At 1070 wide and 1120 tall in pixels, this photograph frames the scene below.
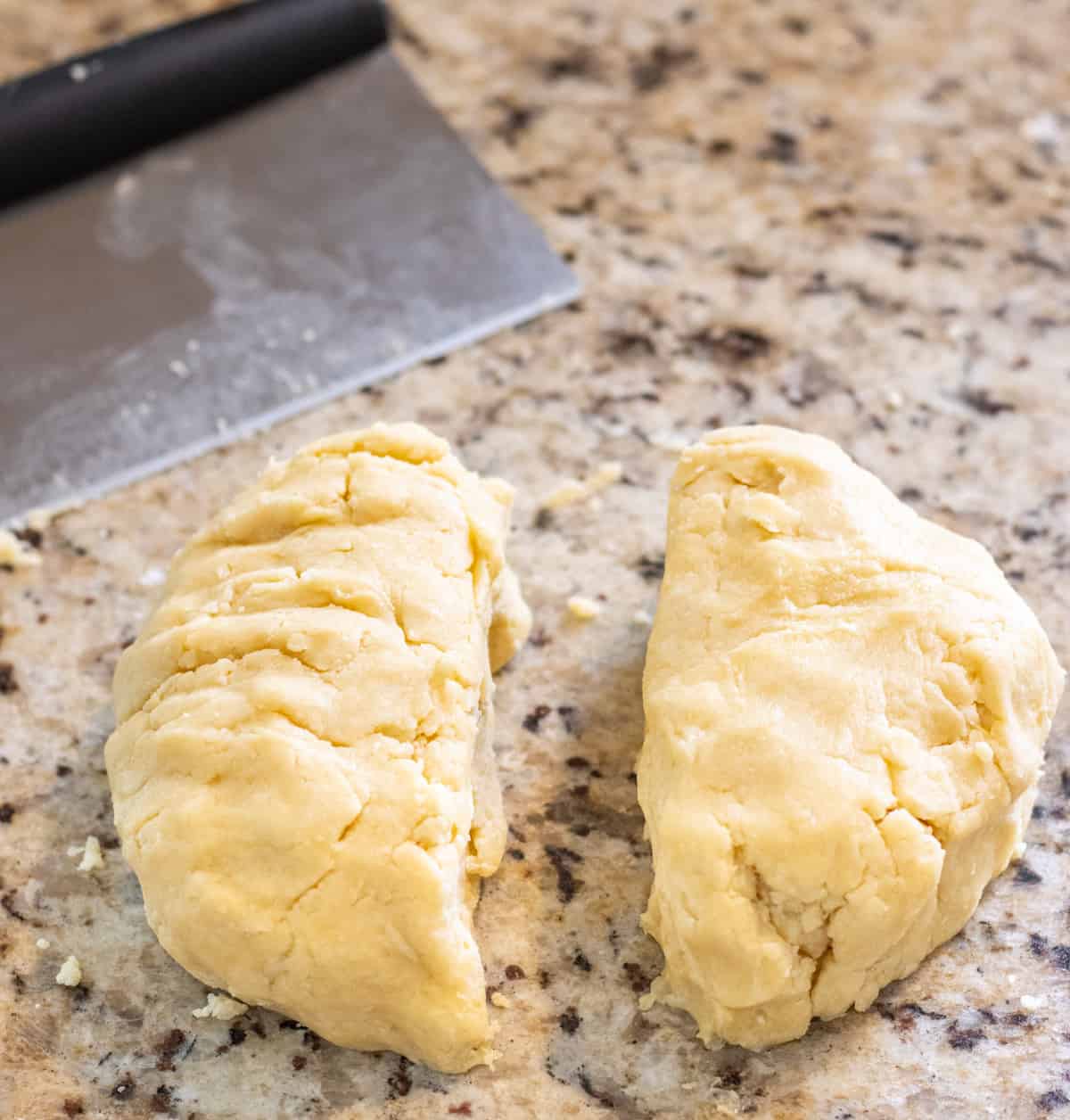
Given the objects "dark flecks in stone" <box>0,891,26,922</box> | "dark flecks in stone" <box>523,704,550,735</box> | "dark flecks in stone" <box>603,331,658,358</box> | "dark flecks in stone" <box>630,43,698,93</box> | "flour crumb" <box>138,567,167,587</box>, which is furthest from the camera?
"dark flecks in stone" <box>630,43,698,93</box>

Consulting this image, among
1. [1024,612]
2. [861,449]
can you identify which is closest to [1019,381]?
[861,449]

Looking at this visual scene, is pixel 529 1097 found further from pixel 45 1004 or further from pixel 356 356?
pixel 356 356

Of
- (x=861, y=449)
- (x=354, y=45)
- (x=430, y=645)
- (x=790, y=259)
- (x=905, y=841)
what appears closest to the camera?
(x=905, y=841)

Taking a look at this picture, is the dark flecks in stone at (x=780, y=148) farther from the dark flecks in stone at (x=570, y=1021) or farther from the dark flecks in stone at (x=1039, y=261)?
the dark flecks in stone at (x=570, y=1021)

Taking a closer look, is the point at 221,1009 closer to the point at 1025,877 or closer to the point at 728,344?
the point at 1025,877

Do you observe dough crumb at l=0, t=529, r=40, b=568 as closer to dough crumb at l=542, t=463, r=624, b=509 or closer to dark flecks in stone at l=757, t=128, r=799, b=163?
dough crumb at l=542, t=463, r=624, b=509

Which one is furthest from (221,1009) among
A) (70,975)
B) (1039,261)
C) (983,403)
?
(1039,261)

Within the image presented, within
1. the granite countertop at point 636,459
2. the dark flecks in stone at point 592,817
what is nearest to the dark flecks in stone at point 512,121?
the granite countertop at point 636,459

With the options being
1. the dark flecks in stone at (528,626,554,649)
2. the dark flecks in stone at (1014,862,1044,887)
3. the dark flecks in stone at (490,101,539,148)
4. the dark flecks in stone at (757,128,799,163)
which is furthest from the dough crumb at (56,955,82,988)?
the dark flecks in stone at (757,128,799,163)
